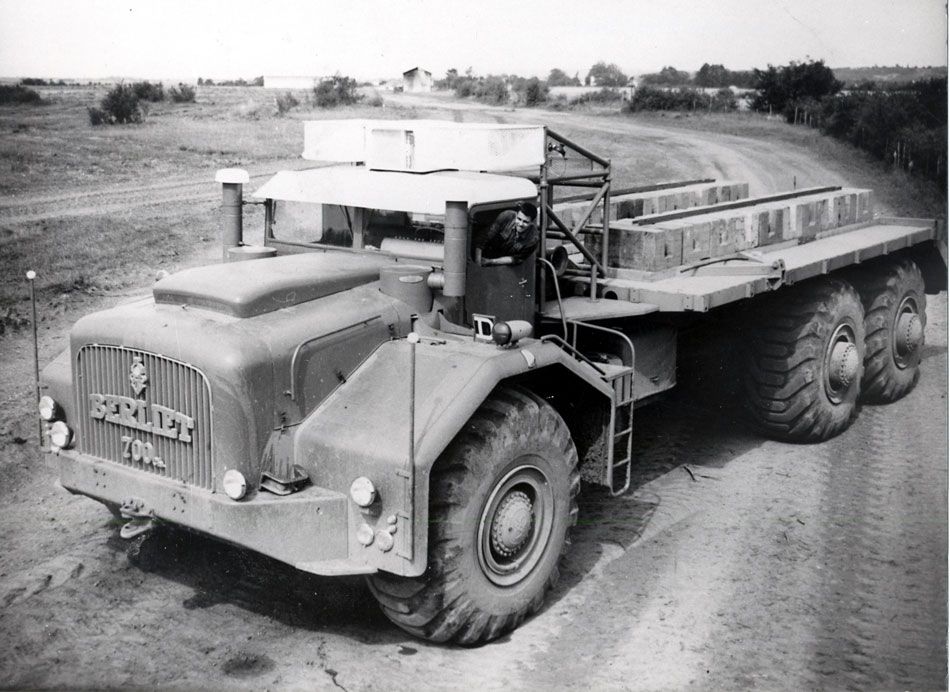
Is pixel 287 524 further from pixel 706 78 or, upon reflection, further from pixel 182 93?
pixel 706 78

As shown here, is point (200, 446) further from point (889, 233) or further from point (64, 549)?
point (889, 233)

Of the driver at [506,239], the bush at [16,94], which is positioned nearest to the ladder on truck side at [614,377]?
the driver at [506,239]

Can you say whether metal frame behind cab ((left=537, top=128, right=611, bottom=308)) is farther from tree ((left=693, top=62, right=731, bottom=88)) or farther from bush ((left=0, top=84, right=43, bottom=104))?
tree ((left=693, top=62, right=731, bottom=88))

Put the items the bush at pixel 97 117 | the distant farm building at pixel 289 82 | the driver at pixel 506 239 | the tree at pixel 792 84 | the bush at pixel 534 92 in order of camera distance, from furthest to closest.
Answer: the bush at pixel 534 92, the tree at pixel 792 84, the bush at pixel 97 117, the distant farm building at pixel 289 82, the driver at pixel 506 239

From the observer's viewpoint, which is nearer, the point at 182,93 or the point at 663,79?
the point at 182,93

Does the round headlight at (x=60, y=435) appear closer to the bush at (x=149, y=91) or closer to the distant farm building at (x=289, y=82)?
the distant farm building at (x=289, y=82)

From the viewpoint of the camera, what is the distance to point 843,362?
8992 mm

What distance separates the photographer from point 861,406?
1026cm

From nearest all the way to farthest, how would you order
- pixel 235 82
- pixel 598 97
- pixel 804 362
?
pixel 804 362, pixel 235 82, pixel 598 97

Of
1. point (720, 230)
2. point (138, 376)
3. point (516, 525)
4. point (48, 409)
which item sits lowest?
point (516, 525)

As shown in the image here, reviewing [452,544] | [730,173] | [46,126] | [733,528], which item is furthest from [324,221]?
[730,173]

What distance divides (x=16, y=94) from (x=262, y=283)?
15.2 feet

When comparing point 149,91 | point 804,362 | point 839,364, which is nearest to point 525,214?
point 804,362

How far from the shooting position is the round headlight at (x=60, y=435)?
5910mm
